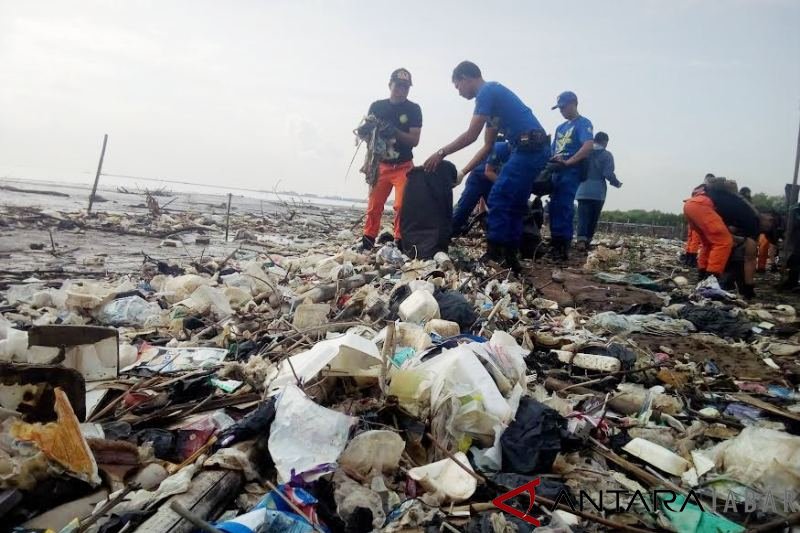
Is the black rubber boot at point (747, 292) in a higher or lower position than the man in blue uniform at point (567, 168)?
lower

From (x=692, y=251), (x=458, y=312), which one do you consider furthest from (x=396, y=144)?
A: (x=692, y=251)

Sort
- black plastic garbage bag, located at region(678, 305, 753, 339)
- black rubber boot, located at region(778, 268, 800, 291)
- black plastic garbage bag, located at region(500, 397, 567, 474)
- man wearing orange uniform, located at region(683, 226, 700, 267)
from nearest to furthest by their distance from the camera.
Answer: black plastic garbage bag, located at region(500, 397, 567, 474)
black plastic garbage bag, located at region(678, 305, 753, 339)
black rubber boot, located at region(778, 268, 800, 291)
man wearing orange uniform, located at region(683, 226, 700, 267)

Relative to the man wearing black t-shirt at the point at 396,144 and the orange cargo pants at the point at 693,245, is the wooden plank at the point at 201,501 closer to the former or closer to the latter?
the man wearing black t-shirt at the point at 396,144

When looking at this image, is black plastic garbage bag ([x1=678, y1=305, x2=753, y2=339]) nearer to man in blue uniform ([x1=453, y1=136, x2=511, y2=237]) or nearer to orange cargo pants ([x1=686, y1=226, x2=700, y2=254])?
man in blue uniform ([x1=453, y1=136, x2=511, y2=237])

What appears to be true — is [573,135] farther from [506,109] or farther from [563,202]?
[506,109]

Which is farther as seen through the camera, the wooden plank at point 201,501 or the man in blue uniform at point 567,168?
the man in blue uniform at point 567,168

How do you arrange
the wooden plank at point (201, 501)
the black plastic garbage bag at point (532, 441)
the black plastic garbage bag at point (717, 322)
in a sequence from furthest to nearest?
the black plastic garbage bag at point (717, 322) → the black plastic garbage bag at point (532, 441) → the wooden plank at point (201, 501)

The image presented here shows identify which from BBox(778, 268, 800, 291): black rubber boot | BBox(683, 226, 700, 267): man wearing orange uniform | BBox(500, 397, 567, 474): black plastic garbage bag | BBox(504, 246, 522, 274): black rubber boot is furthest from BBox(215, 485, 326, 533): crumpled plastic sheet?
BBox(683, 226, 700, 267): man wearing orange uniform

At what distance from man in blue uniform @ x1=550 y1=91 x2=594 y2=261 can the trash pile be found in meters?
3.39

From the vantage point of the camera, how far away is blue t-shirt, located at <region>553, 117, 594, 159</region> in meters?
6.39

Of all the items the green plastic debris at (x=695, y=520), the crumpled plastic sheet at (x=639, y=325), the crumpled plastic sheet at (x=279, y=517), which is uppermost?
the crumpled plastic sheet at (x=639, y=325)

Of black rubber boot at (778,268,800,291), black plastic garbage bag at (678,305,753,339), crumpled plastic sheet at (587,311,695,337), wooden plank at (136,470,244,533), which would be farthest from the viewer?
black rubber boot at (778,268,800,291)

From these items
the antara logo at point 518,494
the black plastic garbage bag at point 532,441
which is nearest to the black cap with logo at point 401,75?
the black plastic garbage bag at point 532,441

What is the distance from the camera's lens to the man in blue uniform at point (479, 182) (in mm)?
5742
